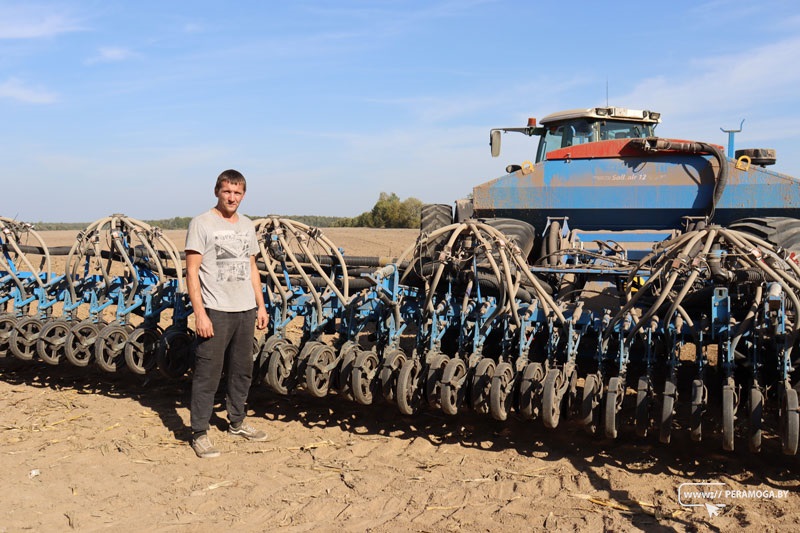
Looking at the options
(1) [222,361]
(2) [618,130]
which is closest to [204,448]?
(1) [222,361]

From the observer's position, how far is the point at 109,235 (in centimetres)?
574

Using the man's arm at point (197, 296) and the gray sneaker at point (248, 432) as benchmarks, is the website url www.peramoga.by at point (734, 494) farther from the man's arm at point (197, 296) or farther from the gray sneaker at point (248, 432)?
the man's arm at point (197, 296)

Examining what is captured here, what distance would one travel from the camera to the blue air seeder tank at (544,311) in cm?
425

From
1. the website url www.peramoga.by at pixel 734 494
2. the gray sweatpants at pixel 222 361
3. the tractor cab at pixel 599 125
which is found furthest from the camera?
the tractor cab at pixel 599 125

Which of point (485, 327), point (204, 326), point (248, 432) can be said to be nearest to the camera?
point (204, 326)

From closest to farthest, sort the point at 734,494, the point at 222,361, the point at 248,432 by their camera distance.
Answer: the point at 734,494 → the point at 222,361 → the point at 248,432

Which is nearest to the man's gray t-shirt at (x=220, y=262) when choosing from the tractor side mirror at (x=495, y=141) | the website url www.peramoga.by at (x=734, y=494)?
the website url www.peramoga.by at (x=734, y=494)

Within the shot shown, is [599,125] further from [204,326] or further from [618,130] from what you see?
[204,326]

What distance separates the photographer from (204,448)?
445 centimetres

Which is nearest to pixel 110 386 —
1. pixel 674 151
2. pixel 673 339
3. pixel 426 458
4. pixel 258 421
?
pixel 258 421

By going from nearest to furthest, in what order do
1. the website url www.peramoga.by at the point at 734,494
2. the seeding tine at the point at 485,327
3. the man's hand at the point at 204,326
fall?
the website url www.peramoga.by at the point at 734,494, the seeding tine at the point at 485,327, the man's hand at the point at 204,326

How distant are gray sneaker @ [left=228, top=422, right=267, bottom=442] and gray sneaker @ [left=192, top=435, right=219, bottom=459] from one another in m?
0.24

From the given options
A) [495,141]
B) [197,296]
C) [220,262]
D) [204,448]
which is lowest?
[204,448]

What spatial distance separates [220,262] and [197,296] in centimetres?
26
